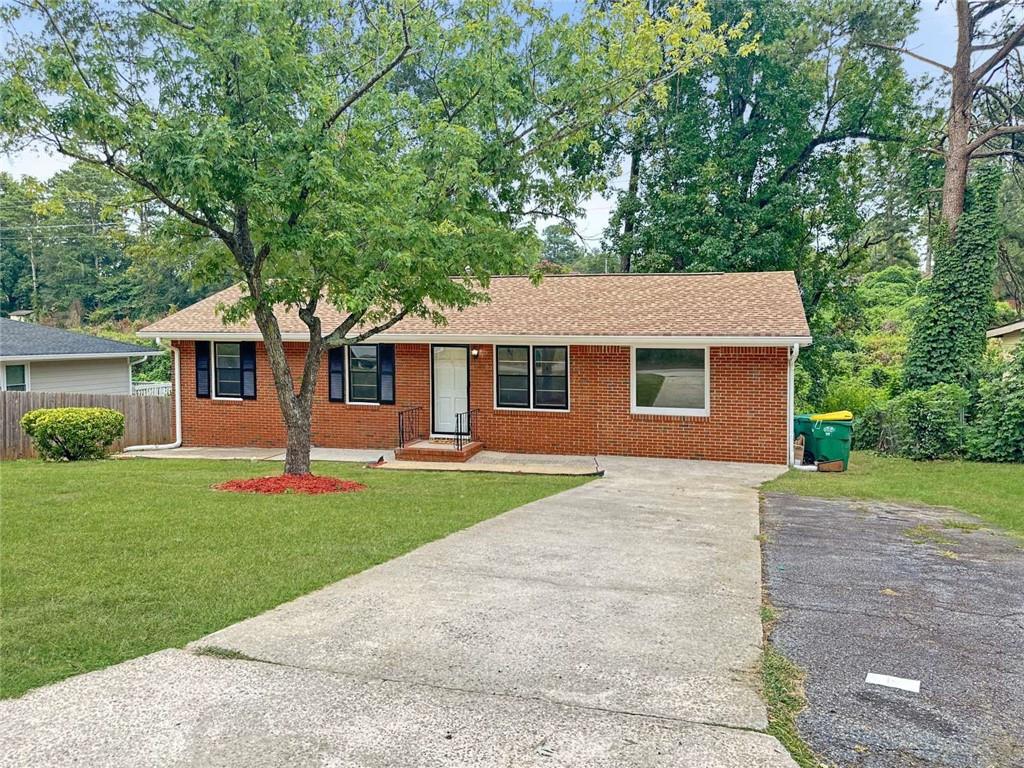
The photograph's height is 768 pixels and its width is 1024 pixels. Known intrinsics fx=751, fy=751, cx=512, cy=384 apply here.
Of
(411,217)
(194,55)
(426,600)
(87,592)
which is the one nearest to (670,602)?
(426,600)

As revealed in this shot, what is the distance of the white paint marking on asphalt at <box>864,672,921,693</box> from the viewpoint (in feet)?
12.8

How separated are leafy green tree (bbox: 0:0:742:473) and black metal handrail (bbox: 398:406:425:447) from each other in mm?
3947

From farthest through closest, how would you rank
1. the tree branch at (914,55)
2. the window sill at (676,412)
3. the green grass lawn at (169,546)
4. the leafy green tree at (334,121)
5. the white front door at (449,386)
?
the tree branch at (914,55), the white front door at (449,386), the window sill at (676,412), the leafy green tree at (334,121), the green grass lawn at (169,546)

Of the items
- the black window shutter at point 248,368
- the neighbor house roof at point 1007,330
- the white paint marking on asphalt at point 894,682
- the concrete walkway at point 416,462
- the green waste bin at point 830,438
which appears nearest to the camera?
the white paint marking on asphalt at point 894,682

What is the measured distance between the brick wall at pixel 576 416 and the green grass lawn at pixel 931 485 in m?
1.41

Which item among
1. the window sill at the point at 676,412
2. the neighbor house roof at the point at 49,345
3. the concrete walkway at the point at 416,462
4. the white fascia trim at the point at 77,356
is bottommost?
the concrete walkway at the point at 416,462

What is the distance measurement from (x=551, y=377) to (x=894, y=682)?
10.9 meters

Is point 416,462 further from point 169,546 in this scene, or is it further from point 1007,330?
point 1007,330

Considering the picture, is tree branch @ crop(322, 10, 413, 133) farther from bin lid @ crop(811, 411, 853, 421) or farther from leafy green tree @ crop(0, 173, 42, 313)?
leafy green tree @ crop(0, 173, 42, 313)

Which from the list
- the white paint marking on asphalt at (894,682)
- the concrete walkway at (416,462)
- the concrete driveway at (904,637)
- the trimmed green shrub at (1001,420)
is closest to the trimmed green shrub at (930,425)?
the trimmed green shrub at (1001,420)

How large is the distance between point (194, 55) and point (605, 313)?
341 inches

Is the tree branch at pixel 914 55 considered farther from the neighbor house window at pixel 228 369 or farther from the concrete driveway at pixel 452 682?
the concrete driveway at pixel 452 682

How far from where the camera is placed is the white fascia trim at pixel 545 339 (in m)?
13.0

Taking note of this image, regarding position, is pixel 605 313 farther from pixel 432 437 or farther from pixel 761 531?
pixel 761 531
